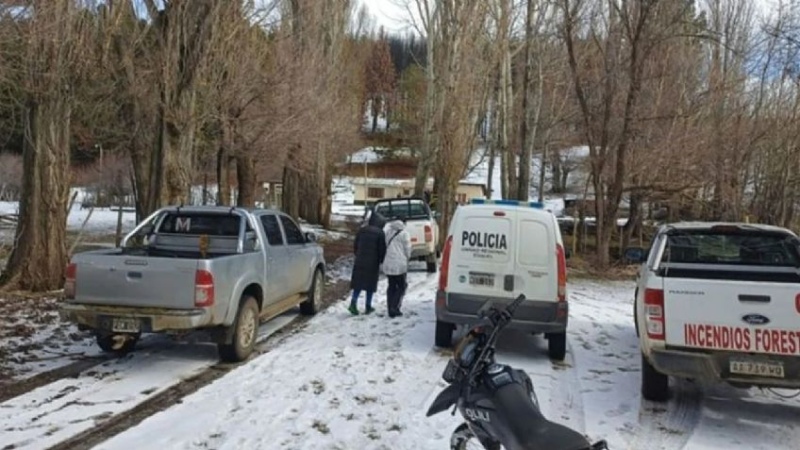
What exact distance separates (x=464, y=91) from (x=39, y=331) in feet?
63.2

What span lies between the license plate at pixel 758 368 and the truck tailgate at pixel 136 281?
A: 5323mm

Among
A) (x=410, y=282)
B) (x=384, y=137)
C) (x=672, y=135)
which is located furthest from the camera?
(x=384, y=137)

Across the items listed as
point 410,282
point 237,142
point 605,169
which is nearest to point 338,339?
point 410,282

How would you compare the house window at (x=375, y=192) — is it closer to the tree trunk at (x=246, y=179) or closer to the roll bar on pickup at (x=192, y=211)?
the tree trunk at (x=246, y=179)

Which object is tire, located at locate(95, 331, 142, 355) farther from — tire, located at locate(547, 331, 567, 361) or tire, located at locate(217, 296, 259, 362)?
tire, located at locate(547, 331, 567, 361)

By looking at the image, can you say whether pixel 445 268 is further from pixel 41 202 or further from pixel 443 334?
pixel 41 202

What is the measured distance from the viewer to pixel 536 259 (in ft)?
27.9

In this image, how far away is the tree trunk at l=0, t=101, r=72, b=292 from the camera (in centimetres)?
1220

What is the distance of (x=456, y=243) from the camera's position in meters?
8.71

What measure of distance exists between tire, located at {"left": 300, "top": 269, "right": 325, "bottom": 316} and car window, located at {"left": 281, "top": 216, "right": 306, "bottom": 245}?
75cm

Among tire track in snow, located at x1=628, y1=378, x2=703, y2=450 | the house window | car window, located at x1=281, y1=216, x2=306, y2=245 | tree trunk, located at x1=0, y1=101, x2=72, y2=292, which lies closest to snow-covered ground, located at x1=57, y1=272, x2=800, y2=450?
tire track in snow, located at x1=628, y1=378, x2=703, y2=450

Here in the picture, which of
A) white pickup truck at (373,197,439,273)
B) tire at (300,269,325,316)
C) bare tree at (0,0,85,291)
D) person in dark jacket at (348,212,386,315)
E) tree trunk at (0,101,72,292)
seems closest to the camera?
person in dark jacket at (348,212,386,315)

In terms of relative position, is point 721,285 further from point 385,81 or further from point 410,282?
point 385,81

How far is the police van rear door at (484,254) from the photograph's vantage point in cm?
854
